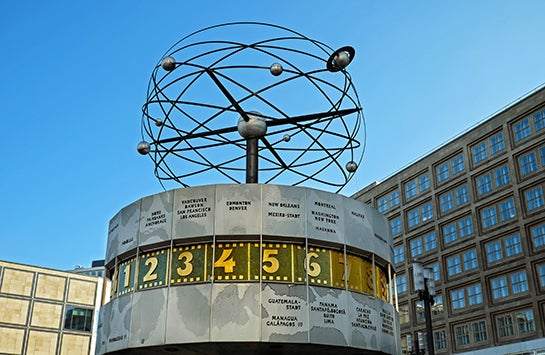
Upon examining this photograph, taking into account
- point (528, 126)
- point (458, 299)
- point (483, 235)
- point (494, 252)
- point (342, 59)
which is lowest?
point (342, 59)

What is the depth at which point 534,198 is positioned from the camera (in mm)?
61281

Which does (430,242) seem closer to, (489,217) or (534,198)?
(489,217)

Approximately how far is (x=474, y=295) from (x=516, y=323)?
240 inches

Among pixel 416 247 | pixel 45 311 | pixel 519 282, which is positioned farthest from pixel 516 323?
pixel 45 311

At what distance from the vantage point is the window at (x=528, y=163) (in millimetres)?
61938

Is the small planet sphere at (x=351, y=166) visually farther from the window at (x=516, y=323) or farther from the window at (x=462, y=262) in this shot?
the window at (x=462, y=262)

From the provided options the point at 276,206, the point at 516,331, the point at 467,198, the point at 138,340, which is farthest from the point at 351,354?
the point at 467,198

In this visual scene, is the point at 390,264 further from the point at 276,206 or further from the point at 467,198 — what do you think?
the point at 467,198

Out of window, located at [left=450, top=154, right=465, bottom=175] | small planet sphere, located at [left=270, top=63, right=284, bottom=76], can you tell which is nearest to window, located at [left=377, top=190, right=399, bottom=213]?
window, located at [left=450, top=154, right=465, bottom=175]

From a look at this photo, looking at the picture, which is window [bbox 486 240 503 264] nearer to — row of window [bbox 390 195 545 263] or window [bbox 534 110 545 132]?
row of window [bbox 390 195 545 263]

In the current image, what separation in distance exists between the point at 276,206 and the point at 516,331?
48690mm

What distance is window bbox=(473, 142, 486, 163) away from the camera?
224 ft

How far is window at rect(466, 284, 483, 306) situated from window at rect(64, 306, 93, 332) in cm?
4172

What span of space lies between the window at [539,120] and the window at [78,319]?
52.0m
